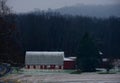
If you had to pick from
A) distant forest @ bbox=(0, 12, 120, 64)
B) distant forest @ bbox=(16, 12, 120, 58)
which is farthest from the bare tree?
distant forest @ bbox=(16, 12, 120, 58)

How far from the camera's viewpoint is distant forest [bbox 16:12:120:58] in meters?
11.1

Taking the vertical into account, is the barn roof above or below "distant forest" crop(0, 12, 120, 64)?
below

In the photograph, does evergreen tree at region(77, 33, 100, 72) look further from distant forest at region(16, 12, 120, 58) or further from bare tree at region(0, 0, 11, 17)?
bare tree at region(0, 0, 11, 17)

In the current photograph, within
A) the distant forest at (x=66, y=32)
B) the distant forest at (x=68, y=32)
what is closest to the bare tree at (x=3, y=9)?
the distant forest at (x=66, y=32)

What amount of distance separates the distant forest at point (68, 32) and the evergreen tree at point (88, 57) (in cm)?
123

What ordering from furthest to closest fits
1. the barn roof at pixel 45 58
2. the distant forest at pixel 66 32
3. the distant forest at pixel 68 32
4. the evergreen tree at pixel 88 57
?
the distant forest at pixel 68 32
the distant forest at pixel 66 32
the barn roof at pixel 45 58
the evergreen tree at pixel 88 57

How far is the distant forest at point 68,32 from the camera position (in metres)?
11.1

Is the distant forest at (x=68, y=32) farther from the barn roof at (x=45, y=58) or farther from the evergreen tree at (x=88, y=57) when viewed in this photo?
the evergreen tree at (x=88, y=57)

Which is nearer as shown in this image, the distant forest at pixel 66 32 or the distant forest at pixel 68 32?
the distant forest at pixel 66 32

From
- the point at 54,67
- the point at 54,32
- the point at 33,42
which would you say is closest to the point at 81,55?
the point at 54,67

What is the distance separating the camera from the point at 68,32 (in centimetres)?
1502

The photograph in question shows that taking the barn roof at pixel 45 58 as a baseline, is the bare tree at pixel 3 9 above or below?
above

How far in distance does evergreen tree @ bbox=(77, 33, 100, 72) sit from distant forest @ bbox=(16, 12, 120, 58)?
1.23 meters

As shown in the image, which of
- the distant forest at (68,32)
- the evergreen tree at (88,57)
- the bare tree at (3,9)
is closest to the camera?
the bare tree at (3,9)
